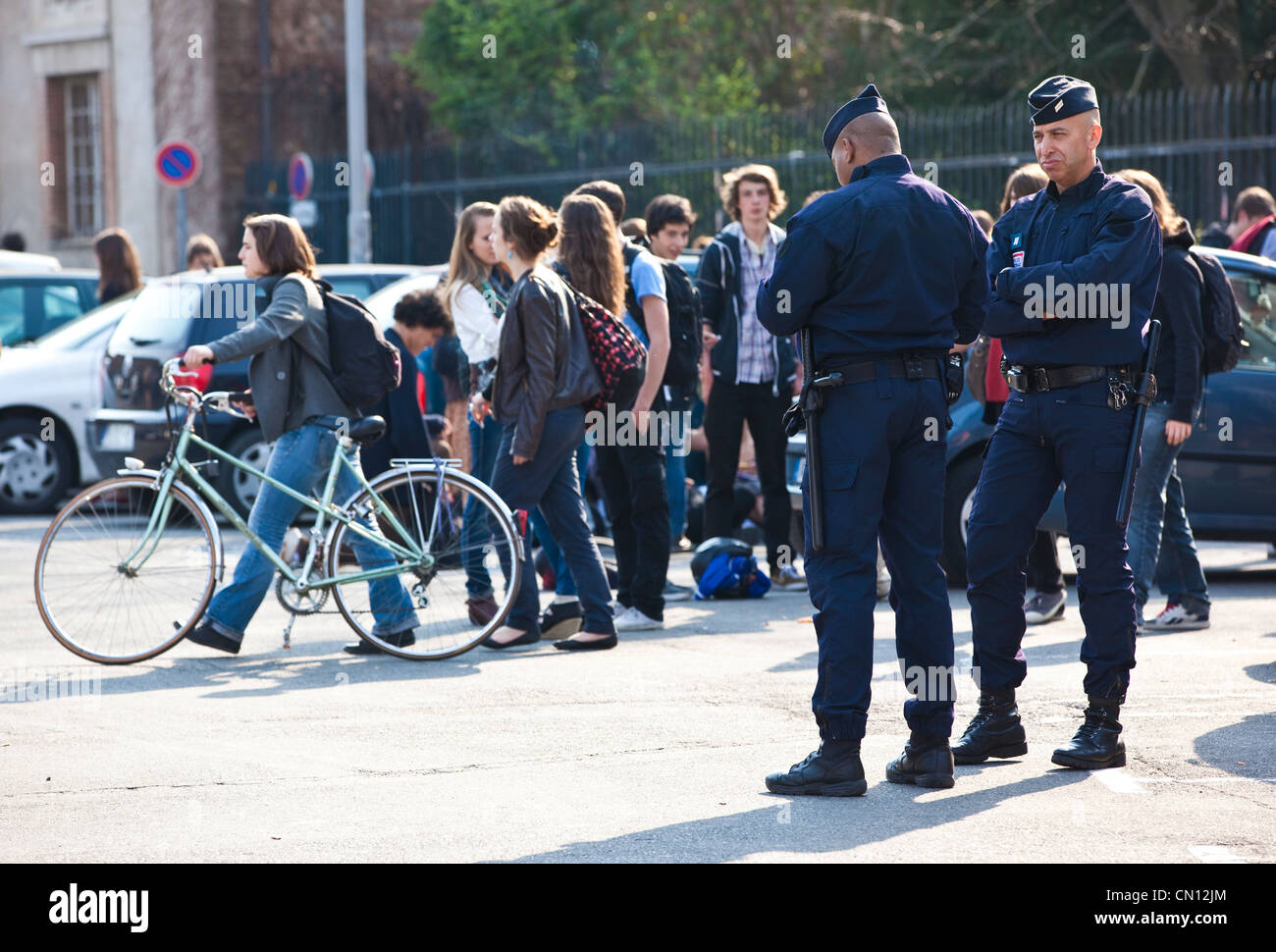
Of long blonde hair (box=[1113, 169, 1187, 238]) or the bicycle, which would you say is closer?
long blonde hair (box=[1113, 169, 1187, 238])

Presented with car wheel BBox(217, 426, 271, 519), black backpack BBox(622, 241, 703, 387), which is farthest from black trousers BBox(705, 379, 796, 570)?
car wheel BBox(217, 426, 271, 519)

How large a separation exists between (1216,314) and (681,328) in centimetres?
253

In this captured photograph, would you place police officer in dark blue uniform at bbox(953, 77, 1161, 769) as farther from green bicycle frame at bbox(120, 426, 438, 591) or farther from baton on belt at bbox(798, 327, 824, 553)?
green bicycle frame at bbox(120, 426, 438, 591)

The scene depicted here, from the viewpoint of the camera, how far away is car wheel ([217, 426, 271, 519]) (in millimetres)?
12547

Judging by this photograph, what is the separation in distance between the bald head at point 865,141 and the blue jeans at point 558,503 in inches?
102

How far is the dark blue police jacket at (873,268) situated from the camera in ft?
16.8

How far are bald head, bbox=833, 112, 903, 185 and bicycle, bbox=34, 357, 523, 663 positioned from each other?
273 centimetres

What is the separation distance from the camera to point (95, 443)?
12484 mm

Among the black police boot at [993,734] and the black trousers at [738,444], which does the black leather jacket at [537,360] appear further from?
the black police boot at [993,734]

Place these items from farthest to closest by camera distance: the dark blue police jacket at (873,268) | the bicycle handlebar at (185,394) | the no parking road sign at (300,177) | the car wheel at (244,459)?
the no parking road sign at (300,177), the car wheel at (244,459), the bicycle handlebar at (185,394), the dark blue police jacket at (873,268)

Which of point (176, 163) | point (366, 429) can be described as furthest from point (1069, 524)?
point (176, 163)

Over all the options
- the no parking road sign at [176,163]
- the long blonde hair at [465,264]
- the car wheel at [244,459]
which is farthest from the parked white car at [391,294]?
the no parking road sign at [176,163]

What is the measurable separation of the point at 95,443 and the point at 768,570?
5.06 metres

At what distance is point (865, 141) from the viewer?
5.29 meters
